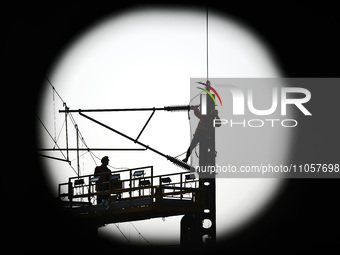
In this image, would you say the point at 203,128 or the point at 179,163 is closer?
the point at 203,128

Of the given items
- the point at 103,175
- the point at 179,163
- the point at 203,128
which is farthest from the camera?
the point at 103,175

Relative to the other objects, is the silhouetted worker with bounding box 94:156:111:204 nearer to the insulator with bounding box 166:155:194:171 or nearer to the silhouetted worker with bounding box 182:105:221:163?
the insulator with bounding box 166:155:194:171

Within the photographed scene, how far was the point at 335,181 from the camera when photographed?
56719 millimetres

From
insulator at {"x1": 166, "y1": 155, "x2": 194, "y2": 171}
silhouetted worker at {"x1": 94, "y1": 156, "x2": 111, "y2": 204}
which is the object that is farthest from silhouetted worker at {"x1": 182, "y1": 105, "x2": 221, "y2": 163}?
silhouetted worker at {"x1": 94, "y1": 156, "x2": 111, "y2": 204}

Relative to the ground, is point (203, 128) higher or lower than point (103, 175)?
higher

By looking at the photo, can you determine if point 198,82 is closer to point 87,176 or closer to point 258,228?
point 87,176

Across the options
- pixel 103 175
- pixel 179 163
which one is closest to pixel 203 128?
pixel 179 163

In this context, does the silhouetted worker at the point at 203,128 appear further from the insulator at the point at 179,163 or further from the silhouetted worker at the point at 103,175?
the silhouetted worker at the point at 103,175

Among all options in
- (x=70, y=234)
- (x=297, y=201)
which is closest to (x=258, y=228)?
(x=297, y=201)

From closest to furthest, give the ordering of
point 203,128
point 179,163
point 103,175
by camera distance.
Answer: point 203,128 → point 179,163 → point 103,175

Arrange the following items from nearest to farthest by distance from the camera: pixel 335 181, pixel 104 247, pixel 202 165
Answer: pixel 202 165 < pixel 104 247 < pixel 335 181

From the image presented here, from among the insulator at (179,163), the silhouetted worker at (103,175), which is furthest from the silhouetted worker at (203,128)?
the silhouetted worker at (103,175)

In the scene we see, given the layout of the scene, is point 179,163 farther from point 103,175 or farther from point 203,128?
point 103,175

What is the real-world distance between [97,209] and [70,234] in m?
6.12
